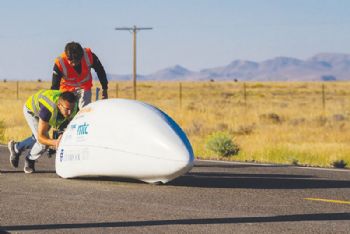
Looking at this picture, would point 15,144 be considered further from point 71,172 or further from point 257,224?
point 257,224

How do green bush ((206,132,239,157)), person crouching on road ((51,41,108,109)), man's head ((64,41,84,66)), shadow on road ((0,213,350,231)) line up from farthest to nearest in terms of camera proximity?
green bush ((206,132,239,157)), person crouching on road ((51,41,108,109)), man's head ((64,41,84,66)), shadow on road ((0,213,350,231))

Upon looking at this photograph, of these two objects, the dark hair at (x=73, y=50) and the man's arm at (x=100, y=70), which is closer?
the dark hair at (x=73, y=50)

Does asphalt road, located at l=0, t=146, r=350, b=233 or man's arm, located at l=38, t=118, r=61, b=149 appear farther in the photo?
man's arm, located at l=38, t=118, r=61, b=149

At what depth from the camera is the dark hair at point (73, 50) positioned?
1030 cm

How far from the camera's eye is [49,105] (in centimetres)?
1002

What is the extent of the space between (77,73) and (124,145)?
1995 mm

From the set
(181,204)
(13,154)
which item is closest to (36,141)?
(13,154)

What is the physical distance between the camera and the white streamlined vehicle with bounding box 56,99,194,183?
8.89 m

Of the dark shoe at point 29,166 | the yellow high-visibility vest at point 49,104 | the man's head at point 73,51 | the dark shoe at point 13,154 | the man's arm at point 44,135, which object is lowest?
the dark shoe at point 29,166

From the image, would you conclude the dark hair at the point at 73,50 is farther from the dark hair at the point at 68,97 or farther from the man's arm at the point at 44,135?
the man's arm at the point at 44,135

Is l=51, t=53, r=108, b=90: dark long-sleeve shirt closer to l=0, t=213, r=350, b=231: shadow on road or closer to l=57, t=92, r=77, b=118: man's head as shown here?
l=57, t=92, r=77, b=118: man's head

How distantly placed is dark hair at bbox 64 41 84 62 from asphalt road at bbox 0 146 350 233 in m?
1.64

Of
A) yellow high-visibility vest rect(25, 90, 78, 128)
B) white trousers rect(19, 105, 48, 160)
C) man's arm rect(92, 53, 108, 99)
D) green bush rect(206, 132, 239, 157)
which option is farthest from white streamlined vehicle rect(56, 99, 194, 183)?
green bush rect(206, 132, 239, 157)

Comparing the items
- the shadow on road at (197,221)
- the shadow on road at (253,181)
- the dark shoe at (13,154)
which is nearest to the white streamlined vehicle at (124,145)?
the shadow on road at (253,181)
